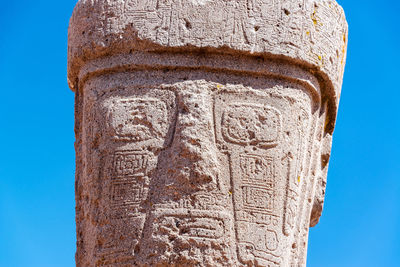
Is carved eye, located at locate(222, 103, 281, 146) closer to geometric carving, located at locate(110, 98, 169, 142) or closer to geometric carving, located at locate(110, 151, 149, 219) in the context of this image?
geometric carving, located at locate(110, 98, 169, 142)

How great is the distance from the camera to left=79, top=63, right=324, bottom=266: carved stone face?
4051 mm

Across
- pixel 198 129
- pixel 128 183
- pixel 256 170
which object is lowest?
pixel 128 183

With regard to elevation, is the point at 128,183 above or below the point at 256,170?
below

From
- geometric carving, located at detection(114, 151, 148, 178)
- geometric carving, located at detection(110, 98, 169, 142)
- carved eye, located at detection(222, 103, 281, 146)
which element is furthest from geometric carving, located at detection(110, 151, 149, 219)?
carved eye, located at detection(222, 103, 281, 146)

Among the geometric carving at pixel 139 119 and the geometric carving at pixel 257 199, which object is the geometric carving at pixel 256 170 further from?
the geometric carving at pixel 139 119

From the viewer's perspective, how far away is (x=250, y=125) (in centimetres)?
425

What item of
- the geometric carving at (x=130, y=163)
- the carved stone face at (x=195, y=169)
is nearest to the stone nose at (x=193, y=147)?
the carved stone face at (x=195, y=169)

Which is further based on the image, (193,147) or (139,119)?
(139,119)

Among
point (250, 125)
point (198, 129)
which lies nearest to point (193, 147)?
point (198, 129)

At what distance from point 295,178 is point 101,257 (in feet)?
3.80

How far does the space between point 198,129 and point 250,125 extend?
296mm

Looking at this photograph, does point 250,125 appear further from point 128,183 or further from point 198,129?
point 128,183

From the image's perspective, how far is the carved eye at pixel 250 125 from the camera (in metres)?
4.22

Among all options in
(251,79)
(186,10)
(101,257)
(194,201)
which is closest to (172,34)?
(186,10)
